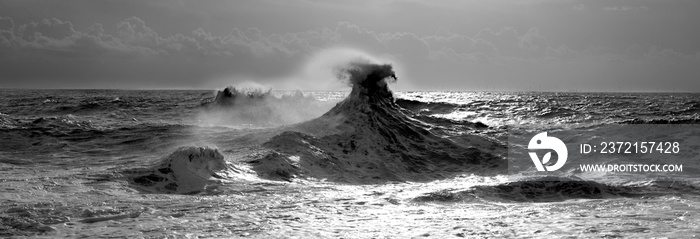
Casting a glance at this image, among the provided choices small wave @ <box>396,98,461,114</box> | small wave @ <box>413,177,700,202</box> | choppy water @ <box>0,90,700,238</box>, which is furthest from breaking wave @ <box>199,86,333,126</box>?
small wave @ <box>413,177,700,202</box>

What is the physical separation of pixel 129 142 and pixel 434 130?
32.8 ft

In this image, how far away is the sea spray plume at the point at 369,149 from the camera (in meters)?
13.2

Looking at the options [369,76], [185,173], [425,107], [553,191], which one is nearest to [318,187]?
[185,173]

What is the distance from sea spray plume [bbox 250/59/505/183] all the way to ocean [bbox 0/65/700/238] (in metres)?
0.06

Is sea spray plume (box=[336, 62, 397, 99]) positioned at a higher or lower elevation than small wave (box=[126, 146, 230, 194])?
higher

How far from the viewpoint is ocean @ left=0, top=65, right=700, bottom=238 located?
24.6 feet

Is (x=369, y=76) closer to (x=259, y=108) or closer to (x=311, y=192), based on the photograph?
(x=259, y=108)
